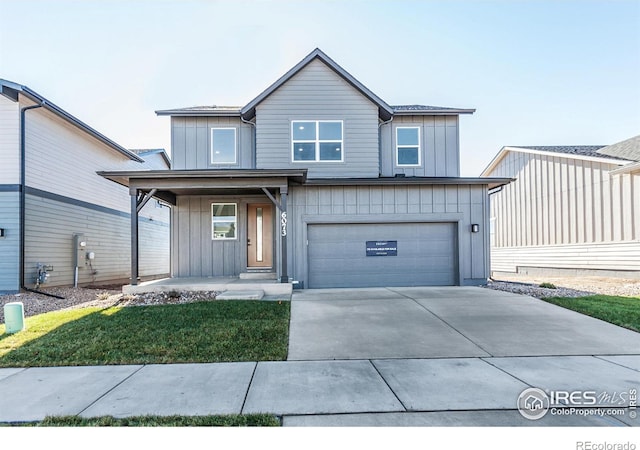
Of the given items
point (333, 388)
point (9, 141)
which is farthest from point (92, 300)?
point (333, 388)

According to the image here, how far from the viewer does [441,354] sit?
16.0 feet

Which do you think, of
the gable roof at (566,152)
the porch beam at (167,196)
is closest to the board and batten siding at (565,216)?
the gable roof at (566,152)

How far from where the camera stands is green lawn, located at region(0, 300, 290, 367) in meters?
4.73

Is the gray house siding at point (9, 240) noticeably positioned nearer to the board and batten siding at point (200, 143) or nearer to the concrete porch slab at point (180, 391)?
the board and batten siding at point (200, 143)

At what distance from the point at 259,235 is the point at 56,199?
22.1ft

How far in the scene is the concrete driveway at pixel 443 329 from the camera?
5.00 meters

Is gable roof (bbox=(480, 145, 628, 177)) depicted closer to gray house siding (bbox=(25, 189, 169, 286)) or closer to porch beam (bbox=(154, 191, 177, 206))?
porch beam (bbox=(154, 191, 177, 206))

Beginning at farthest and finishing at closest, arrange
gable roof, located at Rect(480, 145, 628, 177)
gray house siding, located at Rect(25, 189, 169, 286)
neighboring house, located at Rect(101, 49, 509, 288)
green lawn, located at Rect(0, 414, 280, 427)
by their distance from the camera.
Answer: gable roof, located at Rect(480, 145, 628, 177) → gray house siding, located at Rect(25, 189, 169, 286) → neighboring house, located at Rect(101, 49, 509, 288) → green lawn, located at Rect(0, 414, 280, 427)

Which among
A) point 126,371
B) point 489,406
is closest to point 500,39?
point 489,406

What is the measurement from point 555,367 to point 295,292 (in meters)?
6.34

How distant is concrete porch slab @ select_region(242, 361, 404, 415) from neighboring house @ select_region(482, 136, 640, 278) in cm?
1347

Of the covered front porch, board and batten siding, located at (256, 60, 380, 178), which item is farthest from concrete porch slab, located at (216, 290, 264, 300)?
board and batten siding, located at (256, 60, 380, 178)

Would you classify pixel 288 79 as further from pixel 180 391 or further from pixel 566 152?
pixel 566 152

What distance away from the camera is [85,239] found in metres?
12.8
